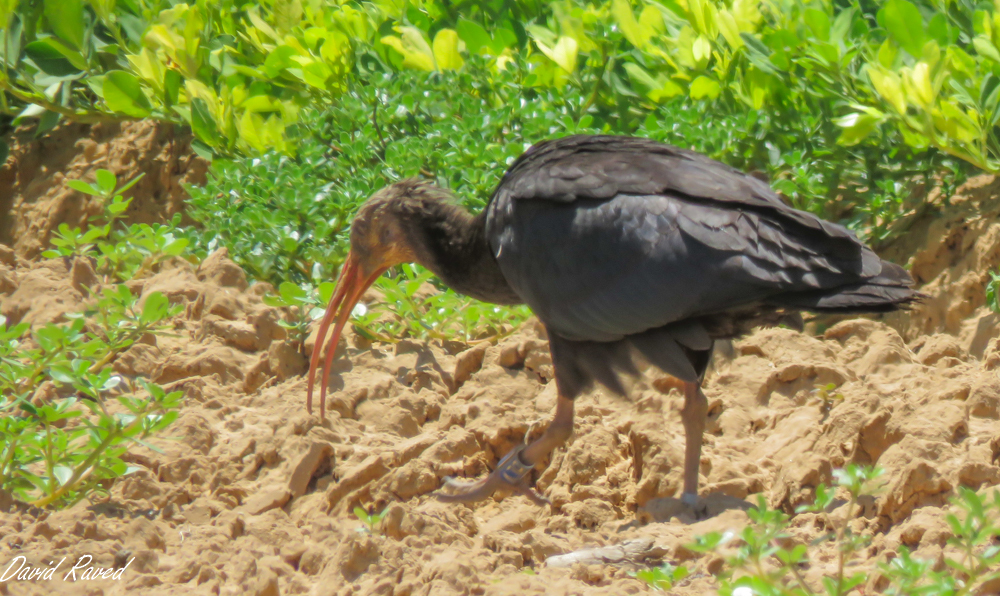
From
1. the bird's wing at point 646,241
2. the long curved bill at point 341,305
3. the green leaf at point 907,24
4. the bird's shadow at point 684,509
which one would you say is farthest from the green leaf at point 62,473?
the green leaf at point 907,24

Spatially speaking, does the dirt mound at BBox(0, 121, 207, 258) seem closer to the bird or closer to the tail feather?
the bird

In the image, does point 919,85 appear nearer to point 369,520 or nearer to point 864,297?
point 864,297

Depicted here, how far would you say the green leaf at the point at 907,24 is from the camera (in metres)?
5.03

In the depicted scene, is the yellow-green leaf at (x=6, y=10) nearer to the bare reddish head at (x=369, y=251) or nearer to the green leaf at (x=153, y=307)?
the bare reddish head at (x=369, y=251)

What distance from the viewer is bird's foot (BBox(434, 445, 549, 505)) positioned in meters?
3.93

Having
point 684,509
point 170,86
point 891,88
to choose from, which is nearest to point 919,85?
point 891,88

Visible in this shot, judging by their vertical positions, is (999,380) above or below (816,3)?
below

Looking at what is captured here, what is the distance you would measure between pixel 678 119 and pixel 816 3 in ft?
3.09

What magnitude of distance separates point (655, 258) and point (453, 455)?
1.15 m

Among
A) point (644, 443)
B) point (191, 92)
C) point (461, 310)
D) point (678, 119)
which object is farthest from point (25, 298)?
point (678, 119)

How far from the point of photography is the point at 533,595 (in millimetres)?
2881

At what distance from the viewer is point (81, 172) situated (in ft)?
22.5

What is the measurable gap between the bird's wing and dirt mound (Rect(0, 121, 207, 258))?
3.19 meters

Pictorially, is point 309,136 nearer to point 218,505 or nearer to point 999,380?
point 218,505
